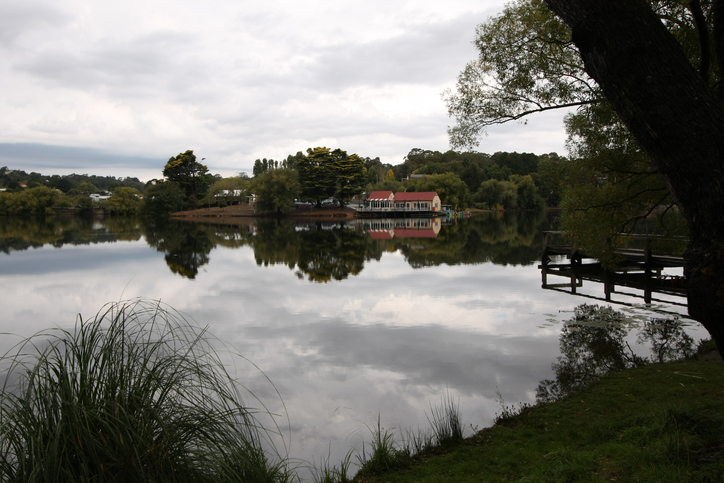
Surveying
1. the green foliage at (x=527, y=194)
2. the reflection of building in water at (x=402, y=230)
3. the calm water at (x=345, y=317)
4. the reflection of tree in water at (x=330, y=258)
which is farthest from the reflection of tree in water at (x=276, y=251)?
the green foliage at (x=527, y=194)

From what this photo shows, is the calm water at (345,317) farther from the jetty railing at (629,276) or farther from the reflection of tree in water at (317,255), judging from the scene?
the jetty railing at (629,276)

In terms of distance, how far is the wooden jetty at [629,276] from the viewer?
14398 millimetres

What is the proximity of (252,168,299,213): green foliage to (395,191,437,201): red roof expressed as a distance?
18.6 meters

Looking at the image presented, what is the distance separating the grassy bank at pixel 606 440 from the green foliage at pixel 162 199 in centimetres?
7864

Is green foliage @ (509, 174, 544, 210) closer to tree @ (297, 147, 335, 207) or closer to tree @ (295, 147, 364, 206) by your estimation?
tree @ (295, 147, 364, 206)

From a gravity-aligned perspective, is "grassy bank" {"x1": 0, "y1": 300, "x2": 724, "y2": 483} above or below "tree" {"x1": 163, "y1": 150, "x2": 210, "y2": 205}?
below

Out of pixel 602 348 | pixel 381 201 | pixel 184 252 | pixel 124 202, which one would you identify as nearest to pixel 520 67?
pixel 602 348

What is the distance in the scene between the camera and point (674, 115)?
3125 millimetres

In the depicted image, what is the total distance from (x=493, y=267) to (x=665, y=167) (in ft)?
60.2

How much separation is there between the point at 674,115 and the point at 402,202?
79363 mm

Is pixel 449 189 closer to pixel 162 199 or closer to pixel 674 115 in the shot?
pixel 162 199

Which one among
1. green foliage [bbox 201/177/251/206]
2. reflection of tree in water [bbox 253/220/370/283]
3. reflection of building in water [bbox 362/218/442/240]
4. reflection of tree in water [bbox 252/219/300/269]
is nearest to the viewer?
reflection of tree in water [bbox 253/220/370/283]

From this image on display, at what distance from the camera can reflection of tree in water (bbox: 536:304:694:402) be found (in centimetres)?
769

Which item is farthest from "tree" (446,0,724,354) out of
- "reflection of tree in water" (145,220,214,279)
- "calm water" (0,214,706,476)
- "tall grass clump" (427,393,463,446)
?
"reflection of tree in water" (145,220,214,279)
